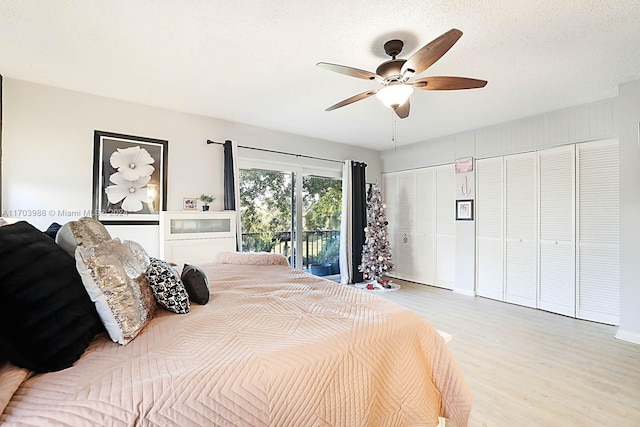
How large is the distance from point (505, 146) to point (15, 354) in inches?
197

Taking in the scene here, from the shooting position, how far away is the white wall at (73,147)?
113 inches

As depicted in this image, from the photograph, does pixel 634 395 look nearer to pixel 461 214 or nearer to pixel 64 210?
Answer: pixel 461 214

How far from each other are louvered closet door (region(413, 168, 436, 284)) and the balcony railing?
145 centimetres

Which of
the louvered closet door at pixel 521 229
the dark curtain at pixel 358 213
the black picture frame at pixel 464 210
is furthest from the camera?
the dark curtain at pixel 358 213

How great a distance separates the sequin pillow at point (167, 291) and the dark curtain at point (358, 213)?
4066 millimetres

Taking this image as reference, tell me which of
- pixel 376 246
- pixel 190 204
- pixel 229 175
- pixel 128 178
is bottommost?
pixel 376 246

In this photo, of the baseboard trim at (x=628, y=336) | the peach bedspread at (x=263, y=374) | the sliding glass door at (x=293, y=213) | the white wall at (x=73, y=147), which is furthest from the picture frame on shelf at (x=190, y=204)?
the baseboard trim at (x=628, y=336)

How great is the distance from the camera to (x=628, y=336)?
292 cm

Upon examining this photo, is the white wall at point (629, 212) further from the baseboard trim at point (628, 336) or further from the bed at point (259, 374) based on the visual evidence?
the bed at point (259, 374)

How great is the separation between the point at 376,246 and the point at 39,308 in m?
4.50

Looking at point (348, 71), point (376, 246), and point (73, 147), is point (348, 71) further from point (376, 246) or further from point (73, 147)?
point (376, 246)

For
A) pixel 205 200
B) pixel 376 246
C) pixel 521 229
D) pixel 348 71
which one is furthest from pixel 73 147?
pixel 521 229

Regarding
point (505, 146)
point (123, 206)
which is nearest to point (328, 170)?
point (505, 146)

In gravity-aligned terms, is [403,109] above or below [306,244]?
above
